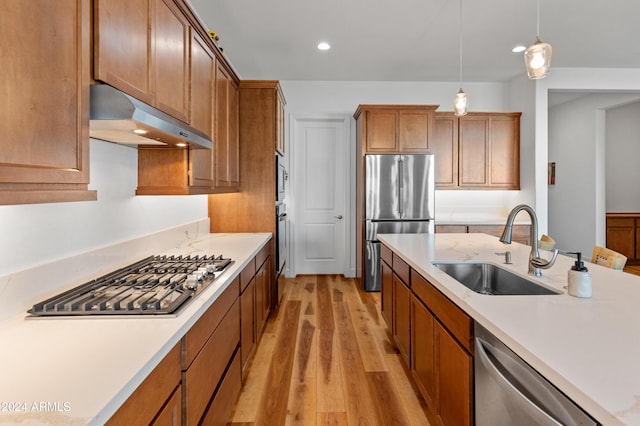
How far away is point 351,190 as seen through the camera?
5203 mm

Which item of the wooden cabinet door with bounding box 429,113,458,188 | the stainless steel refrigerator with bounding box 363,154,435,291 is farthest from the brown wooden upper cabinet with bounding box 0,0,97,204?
the wooden cabinet door with bounding box 429,113,458,188

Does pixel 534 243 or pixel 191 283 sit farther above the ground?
pixel 534 243

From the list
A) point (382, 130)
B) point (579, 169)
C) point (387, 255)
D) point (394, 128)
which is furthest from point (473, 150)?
point (387, 255)

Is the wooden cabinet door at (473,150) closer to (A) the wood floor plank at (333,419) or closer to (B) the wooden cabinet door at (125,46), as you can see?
(A) the wood floor plank at (333,419)

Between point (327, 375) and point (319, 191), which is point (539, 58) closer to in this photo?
point (327, 375)

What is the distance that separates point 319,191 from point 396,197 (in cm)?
126

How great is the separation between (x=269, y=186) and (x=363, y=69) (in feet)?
7.53

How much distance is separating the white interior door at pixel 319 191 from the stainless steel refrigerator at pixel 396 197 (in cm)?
79

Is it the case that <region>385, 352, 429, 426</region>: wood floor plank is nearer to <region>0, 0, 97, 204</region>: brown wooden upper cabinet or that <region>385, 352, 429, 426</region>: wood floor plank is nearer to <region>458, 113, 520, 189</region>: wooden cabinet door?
<region>0, 0, 97, 204</region>: brown wooden upper cabinet

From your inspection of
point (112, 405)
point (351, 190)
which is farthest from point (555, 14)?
point (112, 405)

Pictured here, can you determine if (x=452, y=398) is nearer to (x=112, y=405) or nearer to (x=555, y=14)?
Answer: (x=112, y=405)

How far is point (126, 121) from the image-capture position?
128cm

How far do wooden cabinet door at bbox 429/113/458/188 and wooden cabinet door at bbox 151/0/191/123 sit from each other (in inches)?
146

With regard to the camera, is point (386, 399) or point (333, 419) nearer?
point (333, 419)
